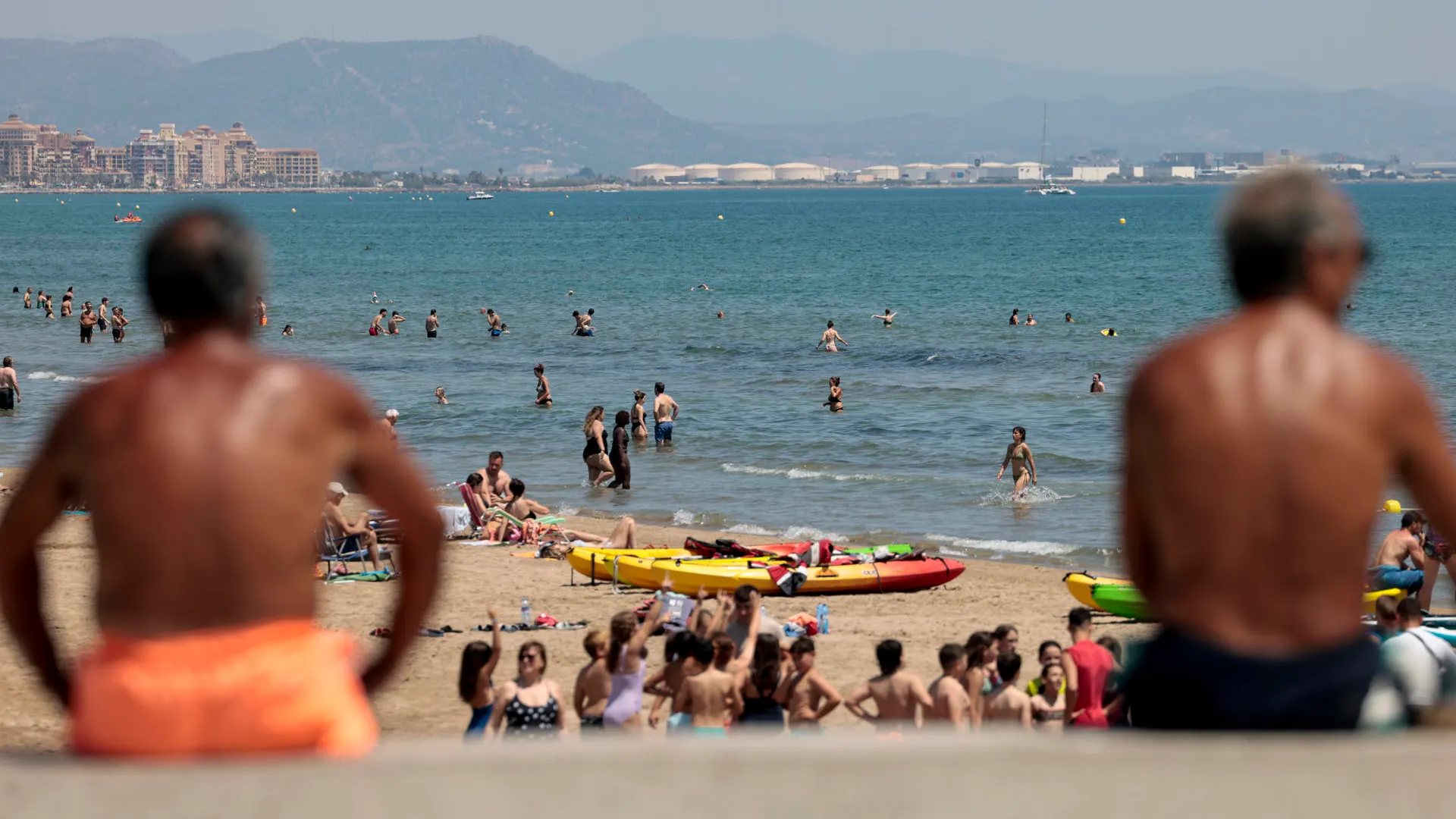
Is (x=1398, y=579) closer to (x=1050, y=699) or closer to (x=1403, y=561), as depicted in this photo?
(x=1403, y=561)

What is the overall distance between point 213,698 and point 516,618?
12185 millimetres

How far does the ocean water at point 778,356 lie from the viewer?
23328 millimetres

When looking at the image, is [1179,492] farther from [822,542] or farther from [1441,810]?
[822,542]

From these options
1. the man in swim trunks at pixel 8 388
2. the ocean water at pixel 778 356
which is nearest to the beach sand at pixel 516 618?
the ocean water at pixel 778 356

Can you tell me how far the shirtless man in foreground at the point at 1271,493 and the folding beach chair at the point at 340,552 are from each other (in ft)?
46.9

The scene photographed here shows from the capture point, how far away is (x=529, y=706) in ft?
27.6

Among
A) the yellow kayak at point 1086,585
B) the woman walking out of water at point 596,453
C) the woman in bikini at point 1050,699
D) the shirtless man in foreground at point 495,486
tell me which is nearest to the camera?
the woman in bikini at point 1050,699

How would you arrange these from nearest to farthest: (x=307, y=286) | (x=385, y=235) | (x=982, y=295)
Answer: (x=982, y=295)
(x=307, y=286)
(x=385, y=235)

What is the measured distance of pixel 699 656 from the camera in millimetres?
8789

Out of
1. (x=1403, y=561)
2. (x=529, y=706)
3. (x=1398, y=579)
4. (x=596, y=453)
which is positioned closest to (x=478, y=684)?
(x=529, y=706)

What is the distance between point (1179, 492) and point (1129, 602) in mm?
12466

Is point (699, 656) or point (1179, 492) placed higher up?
point (1179, 492)

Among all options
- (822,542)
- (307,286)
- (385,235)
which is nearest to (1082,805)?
(822,542)

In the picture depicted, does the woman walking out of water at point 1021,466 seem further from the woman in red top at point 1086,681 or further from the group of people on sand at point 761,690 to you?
the woman in red top at point 1086,681
